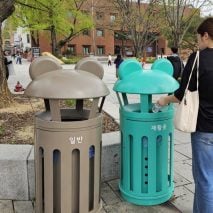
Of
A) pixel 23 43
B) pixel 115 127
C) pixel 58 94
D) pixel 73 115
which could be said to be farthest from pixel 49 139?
pixel 23 43

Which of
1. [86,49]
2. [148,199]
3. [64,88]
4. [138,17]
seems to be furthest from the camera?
[86,49]

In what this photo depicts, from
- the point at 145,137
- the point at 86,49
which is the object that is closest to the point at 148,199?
the point at 145,137

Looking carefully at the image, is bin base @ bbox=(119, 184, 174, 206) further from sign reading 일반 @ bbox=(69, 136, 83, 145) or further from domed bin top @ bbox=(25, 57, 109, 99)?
domed bin top @ bbox=(25, 57, 109, 99)

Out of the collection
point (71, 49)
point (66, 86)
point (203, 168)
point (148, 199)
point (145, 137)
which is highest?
point (71, 49)

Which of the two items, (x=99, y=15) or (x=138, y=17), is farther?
(x=99, y=15)

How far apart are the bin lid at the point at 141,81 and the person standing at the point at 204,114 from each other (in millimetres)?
226

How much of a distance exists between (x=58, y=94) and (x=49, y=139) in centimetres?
39

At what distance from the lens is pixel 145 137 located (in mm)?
3133

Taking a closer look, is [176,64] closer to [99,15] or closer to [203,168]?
[203,168]

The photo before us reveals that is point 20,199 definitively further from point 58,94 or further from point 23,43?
Result: point 23,43

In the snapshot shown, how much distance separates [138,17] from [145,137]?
14.2 m

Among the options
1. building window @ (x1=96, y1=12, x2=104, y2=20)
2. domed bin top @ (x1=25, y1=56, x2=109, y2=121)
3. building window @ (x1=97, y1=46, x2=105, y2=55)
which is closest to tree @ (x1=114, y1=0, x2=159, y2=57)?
domed bin top @ (x1=25, y1=56, x2=109, y2=121)

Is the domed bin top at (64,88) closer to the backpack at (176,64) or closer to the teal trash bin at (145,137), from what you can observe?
the teal trash bin at (145,137)

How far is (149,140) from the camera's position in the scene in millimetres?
3123
